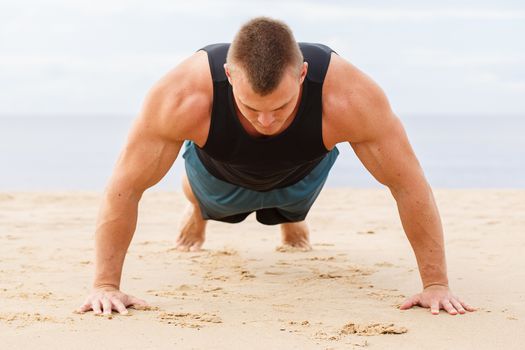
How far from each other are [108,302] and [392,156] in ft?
4.21

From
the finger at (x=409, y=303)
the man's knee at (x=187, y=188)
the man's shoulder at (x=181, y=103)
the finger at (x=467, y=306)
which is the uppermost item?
the man's shoulder at (x=181, y=103)

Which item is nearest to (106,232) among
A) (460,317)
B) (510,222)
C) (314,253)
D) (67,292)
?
(67,292)

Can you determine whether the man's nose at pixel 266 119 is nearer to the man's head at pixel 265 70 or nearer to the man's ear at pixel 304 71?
the man's head at pixel 265 70

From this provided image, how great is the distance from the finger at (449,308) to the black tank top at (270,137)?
81 cm

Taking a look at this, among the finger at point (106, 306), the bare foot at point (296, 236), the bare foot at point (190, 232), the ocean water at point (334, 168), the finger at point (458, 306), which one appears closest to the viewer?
the finger at point (106, 306)

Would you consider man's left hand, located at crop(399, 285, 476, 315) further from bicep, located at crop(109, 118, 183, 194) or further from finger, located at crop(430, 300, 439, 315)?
bicep, located at crop(109, 118, 183, 194)

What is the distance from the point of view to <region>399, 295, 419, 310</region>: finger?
3.36 m

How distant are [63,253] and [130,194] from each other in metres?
1.72

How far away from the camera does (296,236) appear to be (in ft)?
17.4

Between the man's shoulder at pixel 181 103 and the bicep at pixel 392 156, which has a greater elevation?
the man's shoulder at pixel 181 103

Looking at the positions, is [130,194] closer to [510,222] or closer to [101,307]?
[101,307]

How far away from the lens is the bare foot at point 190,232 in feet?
16.9

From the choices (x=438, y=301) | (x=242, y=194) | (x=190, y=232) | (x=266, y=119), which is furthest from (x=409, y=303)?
(x=190, y=232)

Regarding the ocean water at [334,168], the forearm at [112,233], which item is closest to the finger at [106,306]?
the forearm at [112,233]
